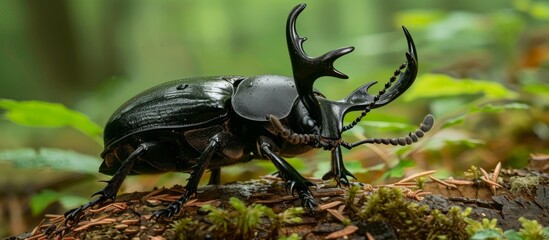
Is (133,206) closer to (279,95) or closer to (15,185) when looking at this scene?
(279,95)

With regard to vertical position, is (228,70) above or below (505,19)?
above

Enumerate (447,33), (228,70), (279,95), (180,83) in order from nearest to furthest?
1. (279,95)
2. (180,83)
3. (447,33)
4. (228,70)

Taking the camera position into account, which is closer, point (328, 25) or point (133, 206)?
point (133, 206)

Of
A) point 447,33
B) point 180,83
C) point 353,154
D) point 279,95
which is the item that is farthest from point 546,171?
point 447,33

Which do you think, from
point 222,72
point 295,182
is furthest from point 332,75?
point 222,72

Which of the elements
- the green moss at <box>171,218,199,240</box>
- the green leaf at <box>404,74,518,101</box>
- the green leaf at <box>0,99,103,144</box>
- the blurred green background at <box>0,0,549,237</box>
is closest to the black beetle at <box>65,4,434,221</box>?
the green moss at <box>171,218,199,240</box>

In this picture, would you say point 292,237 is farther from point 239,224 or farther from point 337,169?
point 337,169

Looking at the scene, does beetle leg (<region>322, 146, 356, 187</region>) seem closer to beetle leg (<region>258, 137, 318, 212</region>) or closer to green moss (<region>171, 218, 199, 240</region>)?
beetle leg (<region>258, 137, 318, 212</region>)
